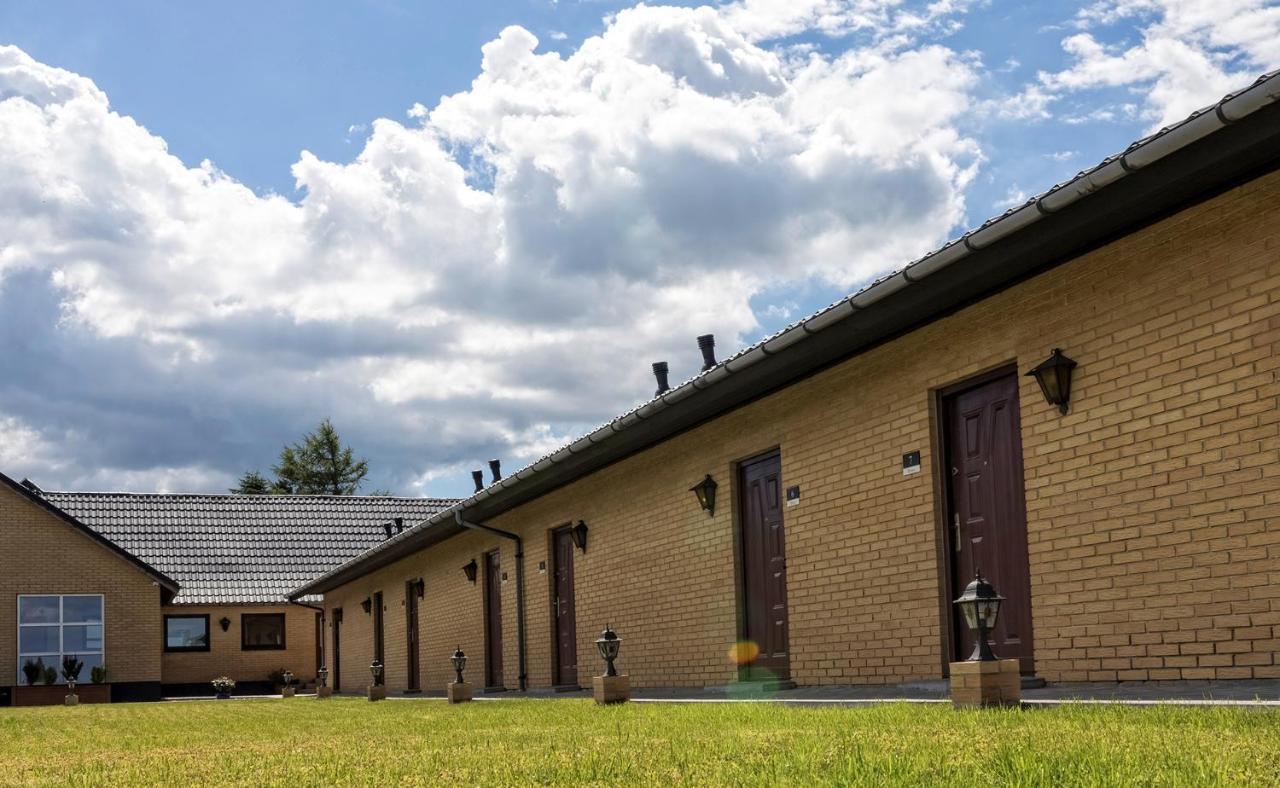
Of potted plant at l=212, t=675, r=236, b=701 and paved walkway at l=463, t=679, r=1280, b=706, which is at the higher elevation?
paved walkway at l=463, t=679, r=1280, b=706

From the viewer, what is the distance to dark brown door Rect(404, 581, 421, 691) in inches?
1014

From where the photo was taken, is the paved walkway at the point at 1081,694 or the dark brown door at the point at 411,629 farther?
the dark brown door at the point at 411,629

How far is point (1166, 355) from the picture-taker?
811 centimetres

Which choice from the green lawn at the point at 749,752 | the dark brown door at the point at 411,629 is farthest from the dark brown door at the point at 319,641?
the green lawn at the point at 749,752

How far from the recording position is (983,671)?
6.81 metres

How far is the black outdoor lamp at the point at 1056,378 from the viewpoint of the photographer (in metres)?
8.88

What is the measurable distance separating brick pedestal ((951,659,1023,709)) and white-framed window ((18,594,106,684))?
2960 centimetres

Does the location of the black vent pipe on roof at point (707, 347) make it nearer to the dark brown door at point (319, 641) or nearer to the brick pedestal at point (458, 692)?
the brick pedestal at point (458, 692)

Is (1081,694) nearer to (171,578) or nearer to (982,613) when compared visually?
(982,613)

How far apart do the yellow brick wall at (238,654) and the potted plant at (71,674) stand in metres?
4.59

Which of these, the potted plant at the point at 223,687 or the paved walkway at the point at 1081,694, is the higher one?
the paved walkway at the point at 1081,694

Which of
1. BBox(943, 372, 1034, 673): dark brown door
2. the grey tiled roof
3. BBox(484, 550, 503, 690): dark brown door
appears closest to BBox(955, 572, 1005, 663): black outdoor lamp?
BBox(943, 372, 1034, 673): dark brown door

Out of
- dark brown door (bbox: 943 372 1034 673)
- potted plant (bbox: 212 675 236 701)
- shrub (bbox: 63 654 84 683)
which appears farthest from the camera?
potted plant (bbox: 212 675 236 701)

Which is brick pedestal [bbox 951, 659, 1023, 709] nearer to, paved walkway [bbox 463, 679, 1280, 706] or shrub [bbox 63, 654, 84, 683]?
paved walkway [bbox 463, 679, 1280, 706]
